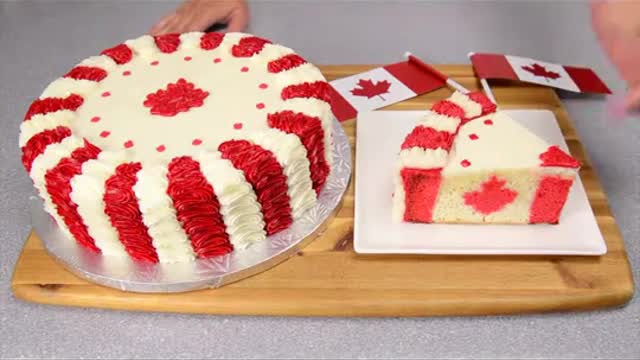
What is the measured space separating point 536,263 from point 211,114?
679mm

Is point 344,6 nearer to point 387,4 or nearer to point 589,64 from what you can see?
point 387,4

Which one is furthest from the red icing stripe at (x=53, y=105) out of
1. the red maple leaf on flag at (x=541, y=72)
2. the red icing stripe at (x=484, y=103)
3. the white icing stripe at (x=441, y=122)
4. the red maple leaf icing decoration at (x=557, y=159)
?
the red maple leaf on flag at (x=541, y=72)

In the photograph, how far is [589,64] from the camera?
79.4 inches

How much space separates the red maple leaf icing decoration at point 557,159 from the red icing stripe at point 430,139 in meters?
0.18

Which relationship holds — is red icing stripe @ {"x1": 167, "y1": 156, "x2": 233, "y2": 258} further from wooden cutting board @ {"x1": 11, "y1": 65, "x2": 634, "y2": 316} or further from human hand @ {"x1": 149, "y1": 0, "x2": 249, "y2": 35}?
human hand @ {"x1": 149, "y1": 0, "x2": 249, "y2": 35}

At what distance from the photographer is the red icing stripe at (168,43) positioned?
1.59 m

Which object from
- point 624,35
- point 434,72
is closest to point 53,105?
point 434,72

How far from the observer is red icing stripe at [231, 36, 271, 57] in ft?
5.10

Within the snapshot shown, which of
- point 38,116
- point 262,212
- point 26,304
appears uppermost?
point 38,116

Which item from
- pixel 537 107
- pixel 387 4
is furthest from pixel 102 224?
pixel 387 4

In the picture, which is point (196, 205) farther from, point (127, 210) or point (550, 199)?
point (550, 199)

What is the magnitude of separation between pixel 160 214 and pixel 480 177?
1.97 feet

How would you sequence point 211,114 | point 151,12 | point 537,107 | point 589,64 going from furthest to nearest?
point 151,12, point 589,64, point 537,107, point 211,114

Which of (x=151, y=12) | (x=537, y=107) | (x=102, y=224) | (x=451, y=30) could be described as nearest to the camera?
(x=102, y=224)
